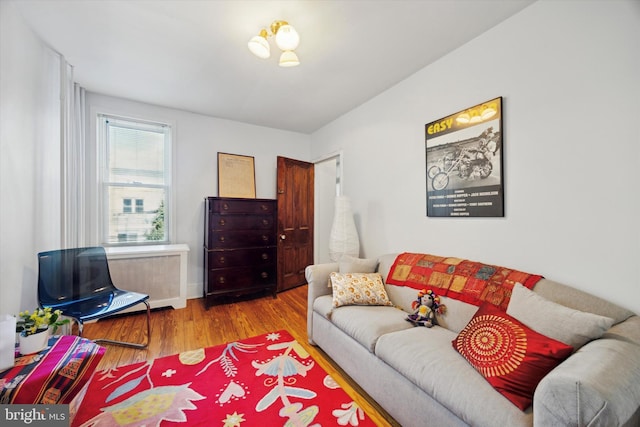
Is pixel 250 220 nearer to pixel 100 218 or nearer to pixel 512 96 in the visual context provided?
pixel 100 218

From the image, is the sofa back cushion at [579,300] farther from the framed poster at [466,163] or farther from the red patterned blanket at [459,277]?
the framed poster at [466,163]

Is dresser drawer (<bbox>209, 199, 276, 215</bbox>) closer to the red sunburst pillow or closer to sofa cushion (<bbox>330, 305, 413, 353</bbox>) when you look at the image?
sofa cushion (<bbox>330, 305, 413, 353</bbox>)

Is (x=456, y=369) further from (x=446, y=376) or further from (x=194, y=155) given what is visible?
(x=194, y=155)

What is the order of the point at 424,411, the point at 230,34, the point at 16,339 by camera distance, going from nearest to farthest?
the point at 424,411 → the point at 16,339 → the point at 230,34

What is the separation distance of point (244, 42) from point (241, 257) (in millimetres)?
2394

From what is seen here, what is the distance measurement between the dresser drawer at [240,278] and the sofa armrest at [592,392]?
3.01 m

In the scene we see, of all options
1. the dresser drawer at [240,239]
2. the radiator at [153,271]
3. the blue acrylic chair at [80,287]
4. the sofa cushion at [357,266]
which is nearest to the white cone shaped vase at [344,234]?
the sofa cushion at [357,266]

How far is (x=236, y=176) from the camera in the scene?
3756 mm

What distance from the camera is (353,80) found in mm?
2580

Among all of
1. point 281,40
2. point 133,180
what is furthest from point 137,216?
point 281,40

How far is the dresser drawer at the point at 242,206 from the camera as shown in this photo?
316cm

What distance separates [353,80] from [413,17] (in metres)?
0.90

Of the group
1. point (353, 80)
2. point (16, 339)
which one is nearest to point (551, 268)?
point (353, 80)

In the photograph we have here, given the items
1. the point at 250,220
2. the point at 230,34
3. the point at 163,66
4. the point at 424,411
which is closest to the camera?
the point at 424,411
